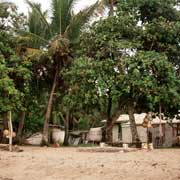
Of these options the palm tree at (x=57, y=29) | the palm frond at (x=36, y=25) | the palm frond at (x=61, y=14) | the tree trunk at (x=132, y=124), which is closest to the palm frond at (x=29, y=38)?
the palm tree at (x=57, y=29)

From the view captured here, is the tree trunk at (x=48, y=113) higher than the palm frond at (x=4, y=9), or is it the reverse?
the palm frond at (x=4, y=9)

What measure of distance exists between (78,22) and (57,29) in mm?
1285

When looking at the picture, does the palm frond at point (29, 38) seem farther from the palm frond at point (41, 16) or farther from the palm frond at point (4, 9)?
the palm frond at point (4, 9)

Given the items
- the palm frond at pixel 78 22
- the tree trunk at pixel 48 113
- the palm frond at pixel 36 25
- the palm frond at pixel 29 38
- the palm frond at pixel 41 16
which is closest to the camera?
the palm frond at pixel 29 38

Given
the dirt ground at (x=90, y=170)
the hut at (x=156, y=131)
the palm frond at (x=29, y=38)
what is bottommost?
the dirt ground at (x=90, y=170)

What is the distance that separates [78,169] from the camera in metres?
11.8

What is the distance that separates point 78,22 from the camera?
2578cm

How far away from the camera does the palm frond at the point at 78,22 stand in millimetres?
25750

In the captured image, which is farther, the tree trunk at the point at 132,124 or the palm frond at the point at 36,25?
the palm frond at the point at 36,25

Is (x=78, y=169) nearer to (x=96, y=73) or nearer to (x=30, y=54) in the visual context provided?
(x=96, y=73)

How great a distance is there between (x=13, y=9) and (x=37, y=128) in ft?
34.6

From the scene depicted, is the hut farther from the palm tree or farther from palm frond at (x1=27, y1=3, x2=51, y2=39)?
palm frond at (x1=27, y1=3, x2=51, y2=39)

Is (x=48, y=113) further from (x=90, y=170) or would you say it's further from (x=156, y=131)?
(x=90, y=170)

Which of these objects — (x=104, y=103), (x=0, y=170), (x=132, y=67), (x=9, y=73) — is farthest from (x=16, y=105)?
(x=0, y=170)
